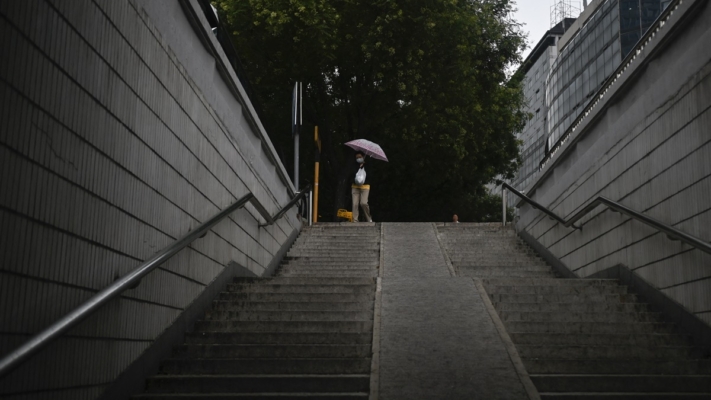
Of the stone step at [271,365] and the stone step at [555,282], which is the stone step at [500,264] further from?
the stone step at [271,365]

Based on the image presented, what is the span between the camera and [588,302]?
28.3 feet

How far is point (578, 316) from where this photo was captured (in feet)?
26.4

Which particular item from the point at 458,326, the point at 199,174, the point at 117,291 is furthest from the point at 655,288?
the point at 117,291

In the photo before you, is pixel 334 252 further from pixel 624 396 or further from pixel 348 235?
pixel 624 396

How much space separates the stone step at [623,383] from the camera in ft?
19.6

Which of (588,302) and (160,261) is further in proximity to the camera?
(588,302)

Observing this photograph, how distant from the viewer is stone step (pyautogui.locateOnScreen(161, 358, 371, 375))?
6.42 metres

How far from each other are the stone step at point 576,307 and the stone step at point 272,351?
213cm

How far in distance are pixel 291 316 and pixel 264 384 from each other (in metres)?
1.99

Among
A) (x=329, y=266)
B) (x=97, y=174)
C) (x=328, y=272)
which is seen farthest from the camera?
(x=329, y=266)

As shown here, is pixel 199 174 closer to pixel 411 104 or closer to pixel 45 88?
pixel 45 88

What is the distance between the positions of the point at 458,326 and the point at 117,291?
3.31 m

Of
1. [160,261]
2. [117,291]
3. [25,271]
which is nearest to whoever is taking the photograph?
[25,271]

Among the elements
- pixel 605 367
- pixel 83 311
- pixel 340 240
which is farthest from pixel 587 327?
pixel 340 240
